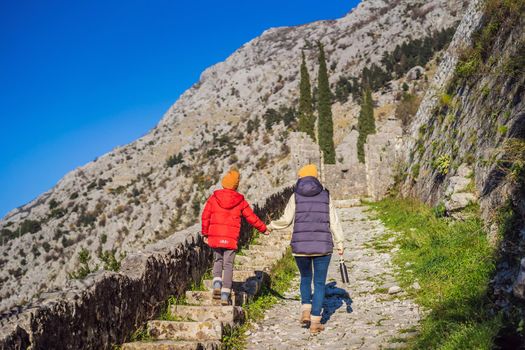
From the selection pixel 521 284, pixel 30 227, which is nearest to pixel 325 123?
pixel 521 284

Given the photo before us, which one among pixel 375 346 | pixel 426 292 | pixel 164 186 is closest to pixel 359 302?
pixel 426 292

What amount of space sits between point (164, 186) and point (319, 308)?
204 ft

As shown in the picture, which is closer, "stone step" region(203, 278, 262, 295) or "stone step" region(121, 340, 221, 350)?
"stone step" region(121, 340, 221, 350)

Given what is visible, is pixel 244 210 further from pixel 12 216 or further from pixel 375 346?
pixel 12 216

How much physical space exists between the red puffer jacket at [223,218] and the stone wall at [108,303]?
0.76m

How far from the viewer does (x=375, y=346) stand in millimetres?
4906

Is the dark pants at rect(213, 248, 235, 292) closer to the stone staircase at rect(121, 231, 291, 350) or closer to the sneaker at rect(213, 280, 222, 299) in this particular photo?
the sneaker at rect(213, 280, 222, 299)

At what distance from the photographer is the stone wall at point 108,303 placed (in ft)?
11.4

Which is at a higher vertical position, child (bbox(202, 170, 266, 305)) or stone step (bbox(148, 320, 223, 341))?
child (bbox(202, 170, 266, 305))

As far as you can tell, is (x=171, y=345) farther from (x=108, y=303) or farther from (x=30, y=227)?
(x=30, y=227)

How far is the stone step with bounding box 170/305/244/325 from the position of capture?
5621 millimetres

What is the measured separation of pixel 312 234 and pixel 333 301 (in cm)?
205

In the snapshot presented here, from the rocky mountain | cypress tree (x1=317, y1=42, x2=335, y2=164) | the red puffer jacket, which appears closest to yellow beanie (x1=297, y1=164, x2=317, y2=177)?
the red puffer jacket

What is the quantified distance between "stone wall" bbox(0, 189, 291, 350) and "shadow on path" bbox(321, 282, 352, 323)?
85.0 inches
